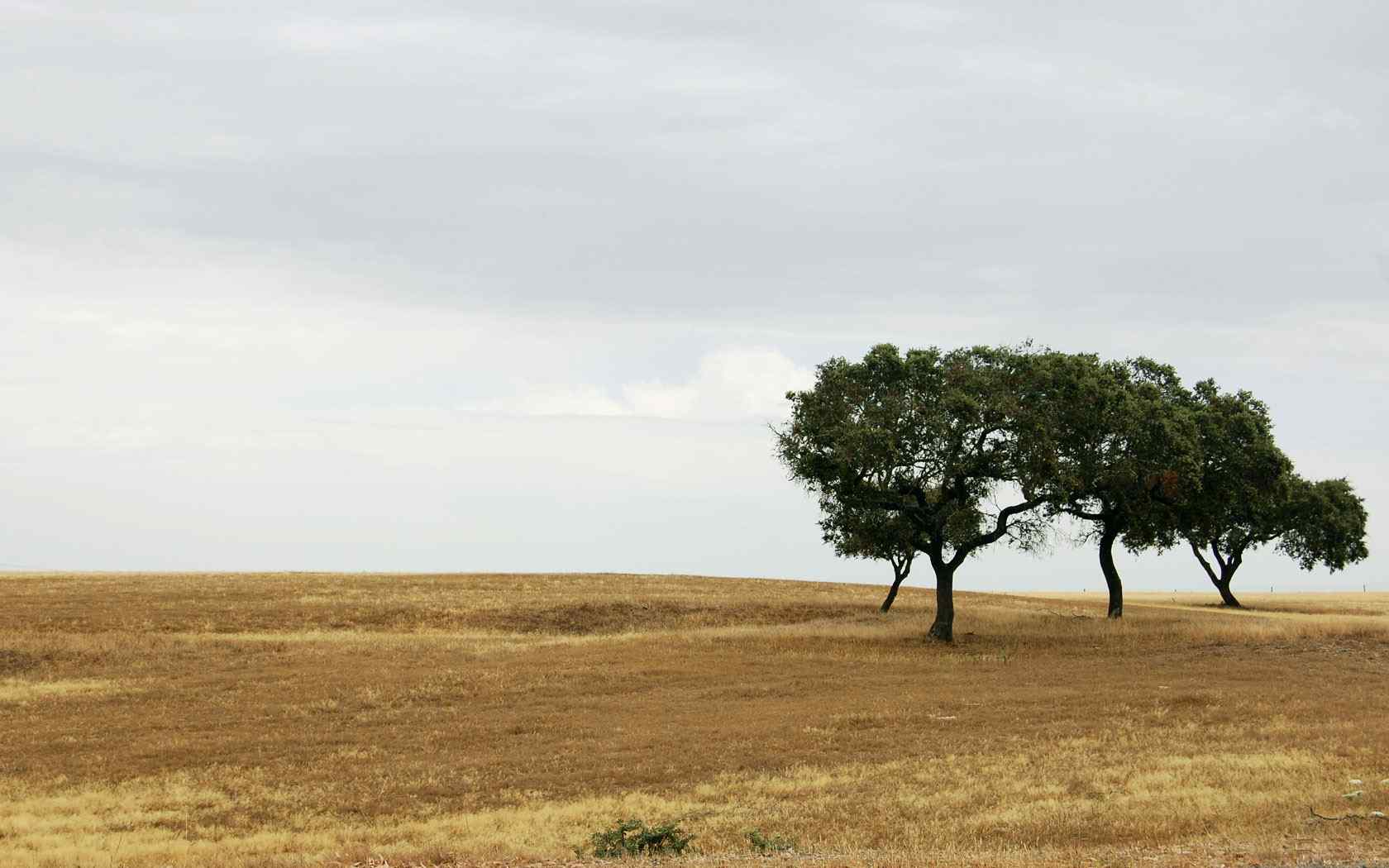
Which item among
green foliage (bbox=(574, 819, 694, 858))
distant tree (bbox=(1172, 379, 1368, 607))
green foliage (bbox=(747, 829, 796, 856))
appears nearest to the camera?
green foliage (bbox=(747, 829, 796, 856))

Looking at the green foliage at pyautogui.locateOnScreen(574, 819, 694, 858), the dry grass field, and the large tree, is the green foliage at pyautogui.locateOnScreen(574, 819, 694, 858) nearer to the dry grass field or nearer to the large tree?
the dry grass field

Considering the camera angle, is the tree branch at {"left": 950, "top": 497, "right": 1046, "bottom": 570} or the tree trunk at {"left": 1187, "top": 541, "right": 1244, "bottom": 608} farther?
the tree trunk at {"left": 1187, "top": 541, "right": 1244, "bottom": 608}

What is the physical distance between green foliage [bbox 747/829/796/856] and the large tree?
102 feet

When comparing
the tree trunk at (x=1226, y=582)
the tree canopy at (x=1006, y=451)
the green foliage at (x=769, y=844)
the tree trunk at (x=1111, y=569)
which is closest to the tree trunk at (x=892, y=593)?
the tree canopy at (x=1006, y=451)

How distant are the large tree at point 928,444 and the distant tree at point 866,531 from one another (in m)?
1.34

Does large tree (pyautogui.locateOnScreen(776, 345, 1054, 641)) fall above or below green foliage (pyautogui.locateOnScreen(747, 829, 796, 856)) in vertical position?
above

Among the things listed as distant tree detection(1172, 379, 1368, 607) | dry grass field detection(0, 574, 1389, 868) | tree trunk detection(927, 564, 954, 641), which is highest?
distant tree detection(1172, 379, 1368, 607)

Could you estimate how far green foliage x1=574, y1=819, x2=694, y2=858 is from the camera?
1633 cm

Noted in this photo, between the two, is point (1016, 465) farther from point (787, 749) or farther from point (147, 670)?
point (147, 670)

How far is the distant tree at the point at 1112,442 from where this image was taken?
51.9 metres

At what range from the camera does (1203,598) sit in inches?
3674

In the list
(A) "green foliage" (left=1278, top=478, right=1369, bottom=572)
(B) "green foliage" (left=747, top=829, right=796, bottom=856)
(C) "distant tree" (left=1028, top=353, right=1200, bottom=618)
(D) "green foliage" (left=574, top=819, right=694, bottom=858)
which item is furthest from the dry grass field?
(A) "green foliage" (left=1278, top=478, right=1369, bottom=572)

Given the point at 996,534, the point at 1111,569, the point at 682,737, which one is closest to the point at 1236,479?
the point at 1111,569

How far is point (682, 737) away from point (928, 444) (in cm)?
2467
